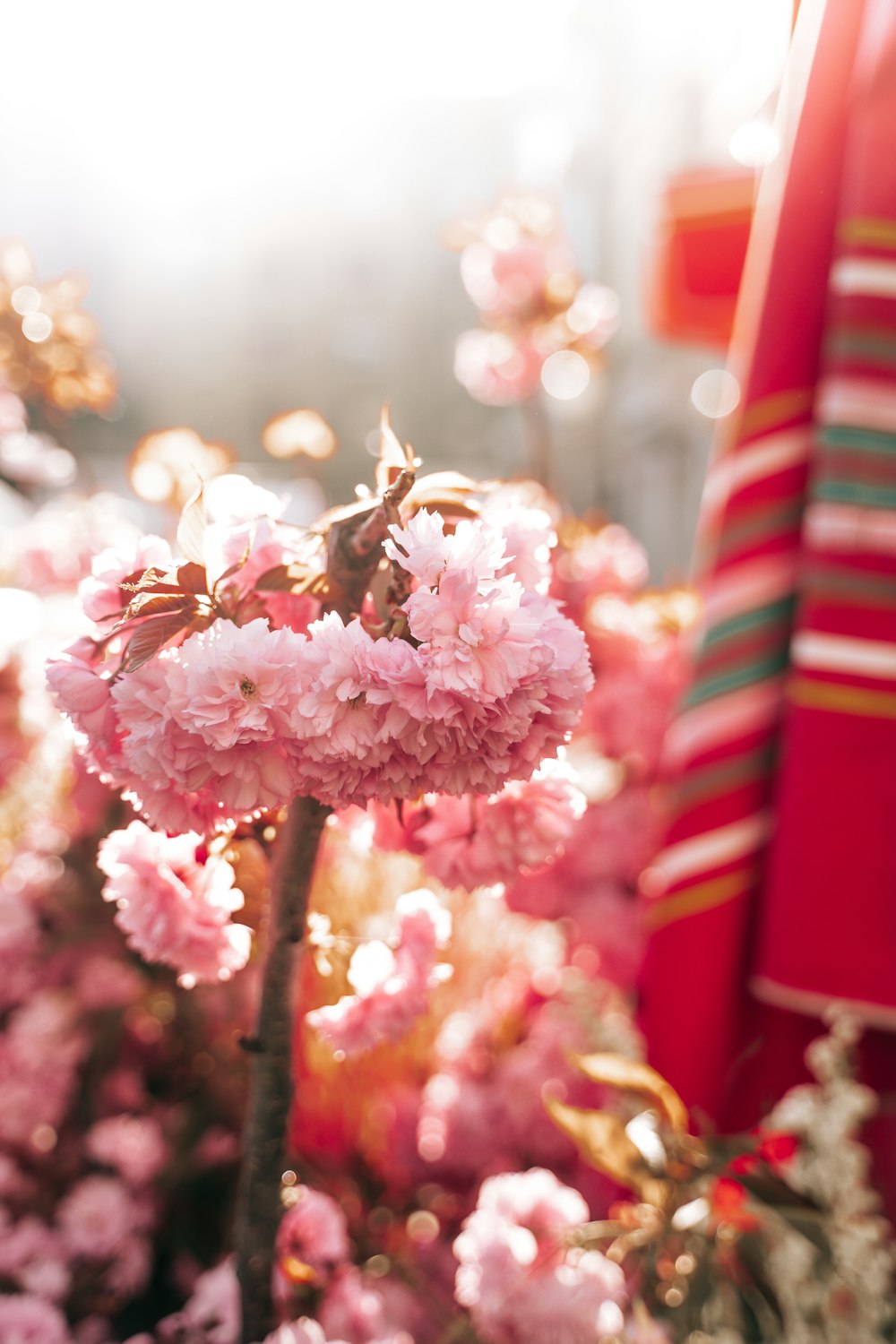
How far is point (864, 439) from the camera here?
63 cm

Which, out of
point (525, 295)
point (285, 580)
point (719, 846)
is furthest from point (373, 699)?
point (525, 295)

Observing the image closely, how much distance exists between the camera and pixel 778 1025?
711mm

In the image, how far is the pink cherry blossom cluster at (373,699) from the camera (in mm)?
281

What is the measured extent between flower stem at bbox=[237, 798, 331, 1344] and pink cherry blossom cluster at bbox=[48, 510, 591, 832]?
0.06 metres

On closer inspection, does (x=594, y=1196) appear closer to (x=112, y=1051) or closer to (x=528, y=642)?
(x=112, y=1051)

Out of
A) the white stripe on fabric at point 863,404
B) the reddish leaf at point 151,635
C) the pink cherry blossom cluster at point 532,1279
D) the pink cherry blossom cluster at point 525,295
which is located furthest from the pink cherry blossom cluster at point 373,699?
the pink cherry blossom cluster at point 525,295

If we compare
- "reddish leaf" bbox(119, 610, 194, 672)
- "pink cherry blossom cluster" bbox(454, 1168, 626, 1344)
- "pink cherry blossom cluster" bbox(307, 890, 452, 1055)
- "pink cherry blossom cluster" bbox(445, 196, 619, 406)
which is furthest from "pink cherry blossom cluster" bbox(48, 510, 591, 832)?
"pink cherry blossom cluster" bbox(445, 196, 619, 406)

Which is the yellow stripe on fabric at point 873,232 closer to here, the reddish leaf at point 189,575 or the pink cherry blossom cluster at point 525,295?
A: the pink cherry blossom cluster at point 525,295

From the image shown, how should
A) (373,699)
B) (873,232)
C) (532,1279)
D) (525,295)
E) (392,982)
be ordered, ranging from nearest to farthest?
(373,699)
(392,982)
(532,1279)
(873,232)
(525,295)

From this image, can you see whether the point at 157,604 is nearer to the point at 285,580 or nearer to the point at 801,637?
the point at 285,580

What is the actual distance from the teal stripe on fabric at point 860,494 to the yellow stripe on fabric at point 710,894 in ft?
0.87

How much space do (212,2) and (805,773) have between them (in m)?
1.18

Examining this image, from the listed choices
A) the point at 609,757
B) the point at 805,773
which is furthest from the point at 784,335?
the point at 609,757

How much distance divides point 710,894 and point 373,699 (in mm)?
490
